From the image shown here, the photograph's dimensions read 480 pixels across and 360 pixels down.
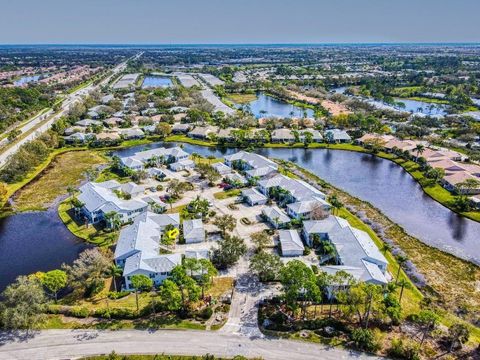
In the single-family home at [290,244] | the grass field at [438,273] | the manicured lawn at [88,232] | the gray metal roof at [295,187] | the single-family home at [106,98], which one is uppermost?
the single-family home at [106,98]

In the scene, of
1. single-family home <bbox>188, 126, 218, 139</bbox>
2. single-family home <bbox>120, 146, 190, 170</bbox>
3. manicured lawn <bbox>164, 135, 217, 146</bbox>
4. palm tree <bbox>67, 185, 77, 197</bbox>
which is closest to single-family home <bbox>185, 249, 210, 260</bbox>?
palm tree <bbox>67, 185, 77, 197</bbox>

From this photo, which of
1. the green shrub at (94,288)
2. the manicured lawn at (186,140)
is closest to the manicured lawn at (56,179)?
the manicured lawn at (186,140)

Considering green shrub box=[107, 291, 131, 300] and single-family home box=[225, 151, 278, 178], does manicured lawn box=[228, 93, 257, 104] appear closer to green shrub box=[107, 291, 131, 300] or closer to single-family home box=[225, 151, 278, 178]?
single-family home box=[225, 151, 278, 178]

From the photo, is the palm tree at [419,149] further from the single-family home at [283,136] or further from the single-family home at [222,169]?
the single-family home at [222,169]

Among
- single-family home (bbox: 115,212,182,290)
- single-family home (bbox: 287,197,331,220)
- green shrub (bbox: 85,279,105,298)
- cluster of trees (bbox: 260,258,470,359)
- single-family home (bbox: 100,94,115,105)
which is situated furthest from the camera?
single-family home (bbox: 100,94,115,105)

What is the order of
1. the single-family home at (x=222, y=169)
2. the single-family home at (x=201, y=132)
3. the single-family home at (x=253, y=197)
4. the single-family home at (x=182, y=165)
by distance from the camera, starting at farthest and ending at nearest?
1. the single-family home at (x=201, y=132)
2. the single-family home at (x=182, y=165)
3. the single-family home at (x=222, y=169)
4. the single-family home at (x=253, y=197)

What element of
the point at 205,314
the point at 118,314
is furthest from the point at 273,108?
the point at 118,314

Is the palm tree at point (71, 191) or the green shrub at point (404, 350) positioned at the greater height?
the palm tree at point (71, 191)

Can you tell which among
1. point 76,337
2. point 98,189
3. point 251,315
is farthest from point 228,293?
point 98,189
